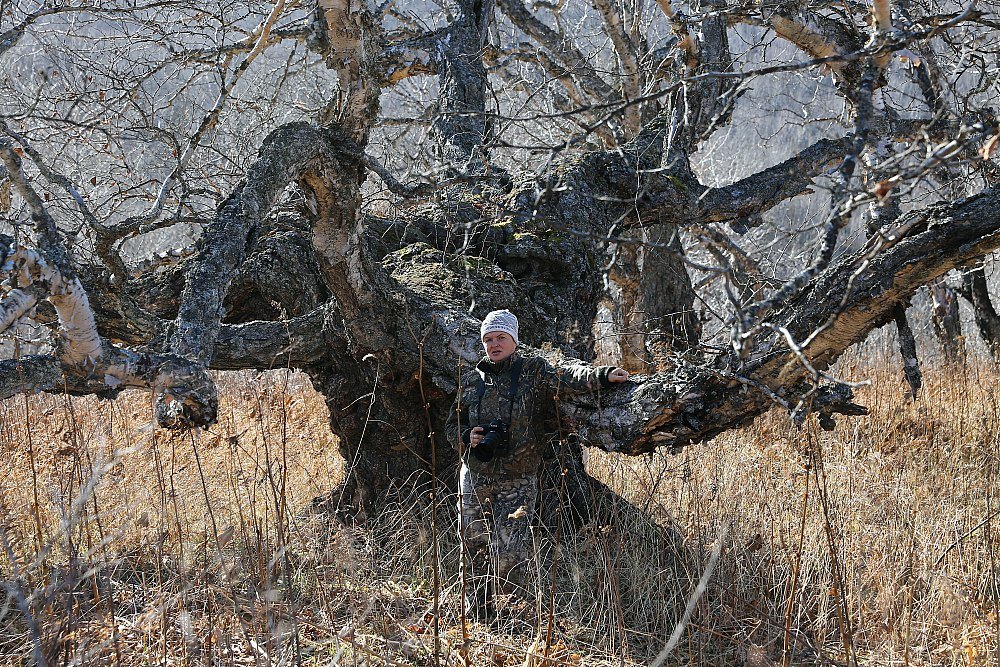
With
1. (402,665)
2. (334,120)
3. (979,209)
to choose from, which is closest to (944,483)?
(979,209)

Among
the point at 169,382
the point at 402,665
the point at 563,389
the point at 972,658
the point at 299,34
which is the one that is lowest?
the point at 972,658

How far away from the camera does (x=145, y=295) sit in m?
5.67

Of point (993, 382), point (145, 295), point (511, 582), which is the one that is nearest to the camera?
point (511, 582)

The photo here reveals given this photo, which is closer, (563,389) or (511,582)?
(511,582)

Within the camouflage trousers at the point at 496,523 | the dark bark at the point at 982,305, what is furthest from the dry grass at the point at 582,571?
the dark bark at the point at 982,305

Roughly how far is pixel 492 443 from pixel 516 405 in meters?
0.31

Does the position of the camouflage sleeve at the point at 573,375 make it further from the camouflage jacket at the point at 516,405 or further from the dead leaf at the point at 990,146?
the dead leaf at the point at 990,146

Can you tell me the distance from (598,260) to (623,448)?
216 centimetres

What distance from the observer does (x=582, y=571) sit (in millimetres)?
4570

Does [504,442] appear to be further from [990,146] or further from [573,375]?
[990,146]

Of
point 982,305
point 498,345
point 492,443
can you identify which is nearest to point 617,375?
point 498,345

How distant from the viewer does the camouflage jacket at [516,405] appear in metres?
4.74

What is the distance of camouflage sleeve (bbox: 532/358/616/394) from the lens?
14.6ft

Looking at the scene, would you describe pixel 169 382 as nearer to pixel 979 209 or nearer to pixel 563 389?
pixel 563 389
